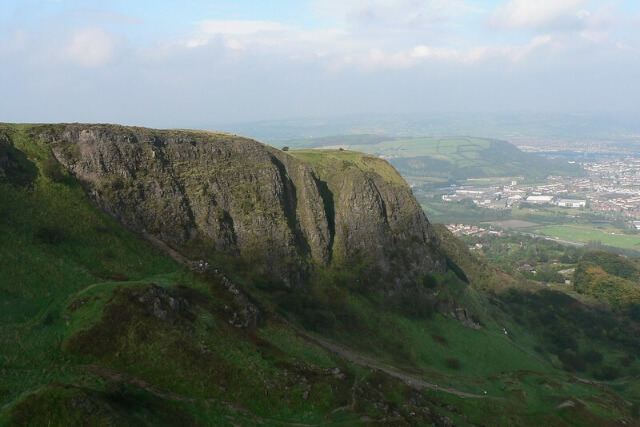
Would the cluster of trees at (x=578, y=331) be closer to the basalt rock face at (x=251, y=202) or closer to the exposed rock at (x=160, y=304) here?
the basalt rock face at (x=251, y=202)

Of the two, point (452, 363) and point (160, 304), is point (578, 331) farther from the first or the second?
point (160, 304)

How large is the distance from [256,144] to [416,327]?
1763 inches

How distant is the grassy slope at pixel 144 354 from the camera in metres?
33.7

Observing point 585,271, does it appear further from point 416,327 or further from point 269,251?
point 269,251

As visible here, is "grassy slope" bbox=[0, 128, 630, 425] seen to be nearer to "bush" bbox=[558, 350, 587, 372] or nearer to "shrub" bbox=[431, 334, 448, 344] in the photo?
"shrub" bbox=[431, 334, 448, 344]

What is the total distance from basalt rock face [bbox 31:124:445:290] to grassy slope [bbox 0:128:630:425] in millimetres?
5408

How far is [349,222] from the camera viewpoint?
3583 inches

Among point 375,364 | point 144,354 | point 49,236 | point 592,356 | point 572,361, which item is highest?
point 49,236

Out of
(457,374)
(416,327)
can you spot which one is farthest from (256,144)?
(457,374)

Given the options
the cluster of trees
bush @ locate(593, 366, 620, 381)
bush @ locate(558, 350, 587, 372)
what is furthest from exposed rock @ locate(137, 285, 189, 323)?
bush @ locate(593, 366, 620, 381)

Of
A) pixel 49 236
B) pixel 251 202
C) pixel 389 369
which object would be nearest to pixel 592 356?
pixel 389 369

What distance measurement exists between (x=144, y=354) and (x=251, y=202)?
1726 inches

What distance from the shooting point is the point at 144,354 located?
1490 inches

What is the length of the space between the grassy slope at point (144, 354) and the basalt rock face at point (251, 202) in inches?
213
